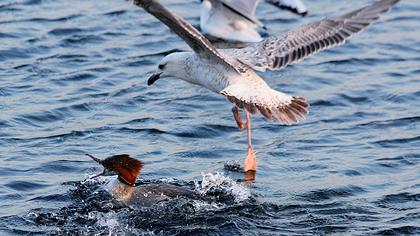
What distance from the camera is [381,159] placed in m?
9.90

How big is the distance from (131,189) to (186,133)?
7.70 feet

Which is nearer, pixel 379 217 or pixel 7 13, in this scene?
pixel 379 217

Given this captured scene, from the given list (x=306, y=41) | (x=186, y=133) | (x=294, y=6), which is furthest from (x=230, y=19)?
(x=306, y=41)

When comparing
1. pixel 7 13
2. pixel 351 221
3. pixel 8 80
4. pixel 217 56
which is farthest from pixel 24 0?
pixel 351 221

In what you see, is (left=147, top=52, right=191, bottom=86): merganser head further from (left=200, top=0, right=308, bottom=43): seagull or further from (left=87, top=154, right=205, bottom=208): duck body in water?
(left=200, top=0, right=308, bottom=43): seagull

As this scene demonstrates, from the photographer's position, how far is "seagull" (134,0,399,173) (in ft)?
29.3

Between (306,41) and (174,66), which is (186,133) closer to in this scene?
(174,66)

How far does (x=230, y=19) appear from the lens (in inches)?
588

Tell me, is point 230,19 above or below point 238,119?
below

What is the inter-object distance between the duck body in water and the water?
86 mm

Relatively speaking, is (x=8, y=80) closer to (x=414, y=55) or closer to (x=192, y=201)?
(x=192, y=201)

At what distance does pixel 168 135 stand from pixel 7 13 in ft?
15.7

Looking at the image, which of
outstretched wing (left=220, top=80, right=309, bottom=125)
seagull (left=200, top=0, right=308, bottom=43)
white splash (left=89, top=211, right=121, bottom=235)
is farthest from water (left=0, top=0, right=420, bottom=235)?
outstretched wing (left=220, top=80, right=309, bottom=125)

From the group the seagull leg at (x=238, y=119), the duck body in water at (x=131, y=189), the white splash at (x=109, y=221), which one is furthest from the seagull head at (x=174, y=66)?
the white splash at (x=109, y=221)
